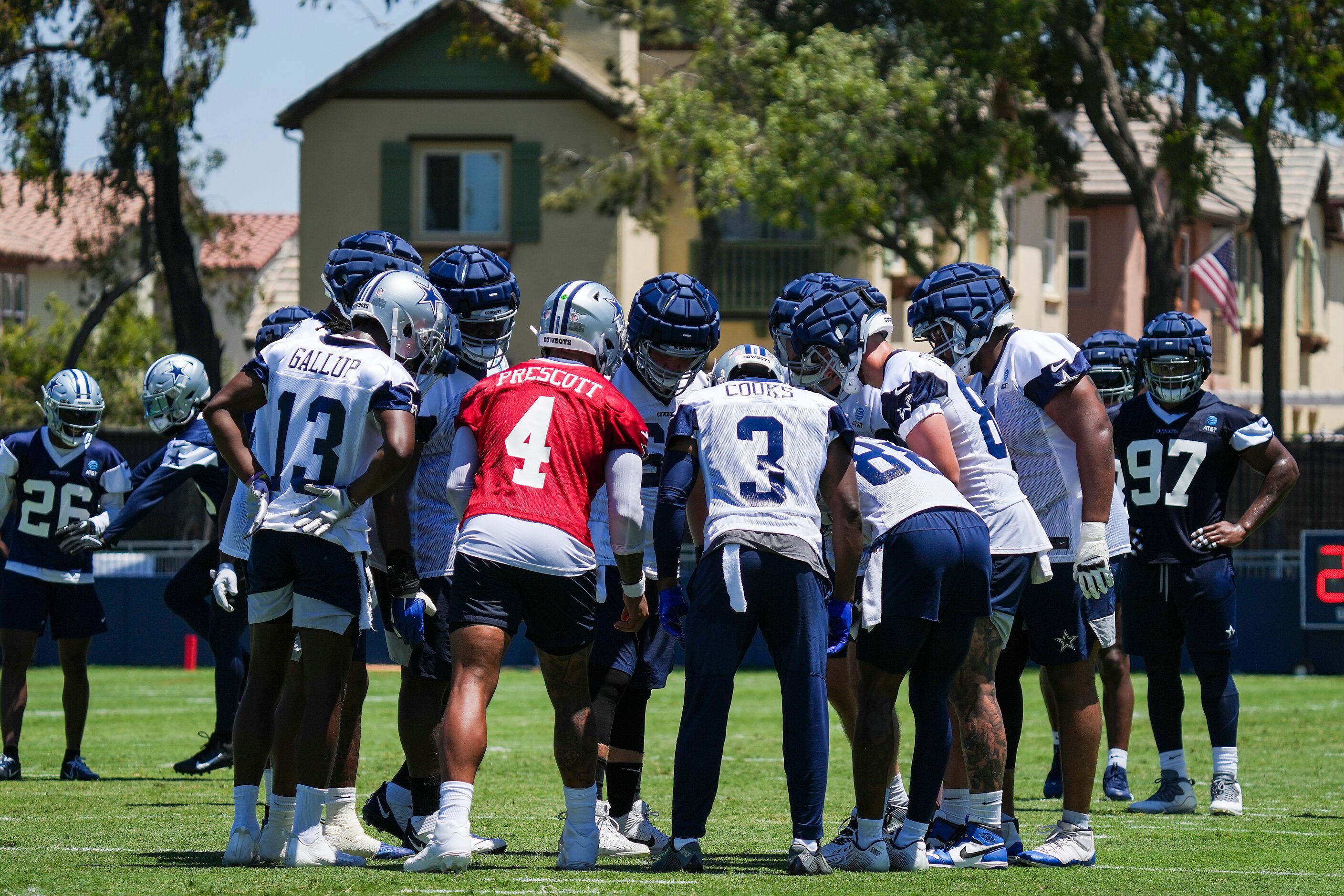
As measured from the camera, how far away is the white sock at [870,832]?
648cm

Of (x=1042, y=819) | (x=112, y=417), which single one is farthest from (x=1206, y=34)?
(x=112, y=417)

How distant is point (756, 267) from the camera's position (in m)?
32.7

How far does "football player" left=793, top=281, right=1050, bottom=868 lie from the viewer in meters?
6.66

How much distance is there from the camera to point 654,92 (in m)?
25.7

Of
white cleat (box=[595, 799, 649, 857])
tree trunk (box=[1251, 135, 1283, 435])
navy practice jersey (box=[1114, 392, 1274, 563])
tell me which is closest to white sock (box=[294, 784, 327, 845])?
white cleat (box=[595, 799, 649, 857])

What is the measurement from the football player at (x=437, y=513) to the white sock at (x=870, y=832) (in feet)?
4.71

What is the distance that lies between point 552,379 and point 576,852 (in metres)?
1.68

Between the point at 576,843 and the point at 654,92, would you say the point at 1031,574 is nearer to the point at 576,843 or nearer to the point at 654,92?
the point at 576,843

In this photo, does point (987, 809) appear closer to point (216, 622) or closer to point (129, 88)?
point (216, 622)

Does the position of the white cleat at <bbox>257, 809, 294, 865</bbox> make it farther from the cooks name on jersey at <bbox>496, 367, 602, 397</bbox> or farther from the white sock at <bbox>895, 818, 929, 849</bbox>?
the white sock at <bbox>895, 818, 929, 849</bbox>

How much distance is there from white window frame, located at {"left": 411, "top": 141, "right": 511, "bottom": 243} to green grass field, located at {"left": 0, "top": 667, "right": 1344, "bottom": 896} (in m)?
18.5

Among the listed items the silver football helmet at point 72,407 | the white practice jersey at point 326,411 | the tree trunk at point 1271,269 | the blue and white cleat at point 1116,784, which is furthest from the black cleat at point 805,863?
the tree trunk at point 1271,269

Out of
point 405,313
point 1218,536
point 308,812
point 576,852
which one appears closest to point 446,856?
point 576,852

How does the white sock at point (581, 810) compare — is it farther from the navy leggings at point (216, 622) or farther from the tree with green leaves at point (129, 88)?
the tree with green leaves at point (129, 88)
